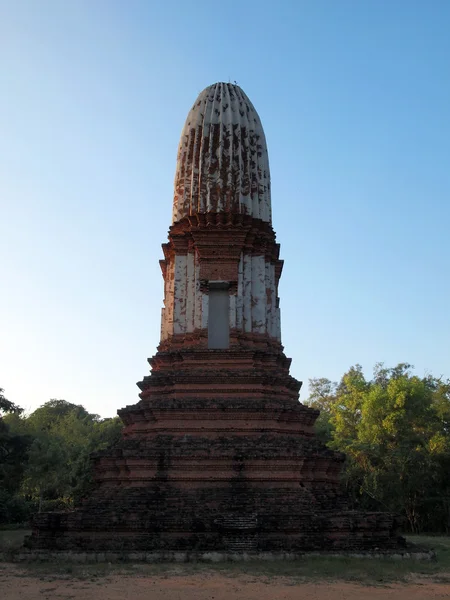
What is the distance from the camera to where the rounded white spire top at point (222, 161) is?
1642 cm

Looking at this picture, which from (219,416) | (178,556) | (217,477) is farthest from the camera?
(219,416)

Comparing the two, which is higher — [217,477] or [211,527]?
[217,477]

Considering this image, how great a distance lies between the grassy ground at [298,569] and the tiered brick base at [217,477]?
647mm

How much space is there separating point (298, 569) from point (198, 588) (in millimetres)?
2213

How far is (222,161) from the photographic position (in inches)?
656

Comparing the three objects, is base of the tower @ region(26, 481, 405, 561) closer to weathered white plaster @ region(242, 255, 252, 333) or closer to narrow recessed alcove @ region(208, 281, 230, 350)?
narrow recessed alcove @ region(208, 281, 230, 350)

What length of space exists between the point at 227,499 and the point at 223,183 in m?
8.84

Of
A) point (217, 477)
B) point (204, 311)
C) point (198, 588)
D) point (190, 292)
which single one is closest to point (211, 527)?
point (217, 477)

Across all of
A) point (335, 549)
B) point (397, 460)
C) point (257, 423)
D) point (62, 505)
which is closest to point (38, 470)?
point (62, 505)

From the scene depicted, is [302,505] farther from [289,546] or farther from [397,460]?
[397,460]

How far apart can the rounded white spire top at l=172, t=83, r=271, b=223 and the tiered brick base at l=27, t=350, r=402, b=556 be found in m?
4.52

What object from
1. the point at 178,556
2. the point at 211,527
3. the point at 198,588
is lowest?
the point at 198,588

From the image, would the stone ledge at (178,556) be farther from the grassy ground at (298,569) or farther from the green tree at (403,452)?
the green tree at (403,452)

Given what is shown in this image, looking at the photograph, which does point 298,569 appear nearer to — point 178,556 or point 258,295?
point 178,556
